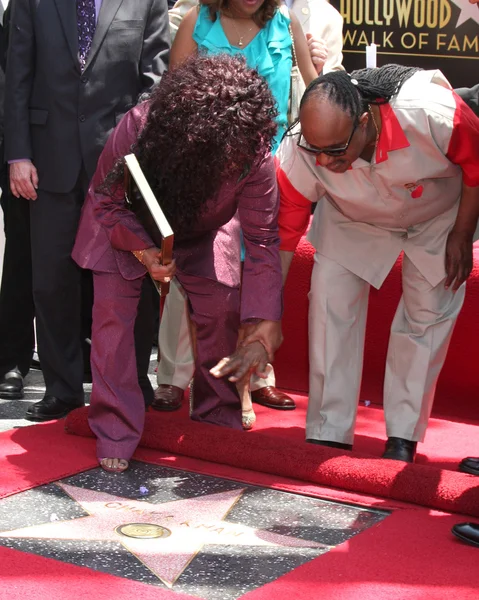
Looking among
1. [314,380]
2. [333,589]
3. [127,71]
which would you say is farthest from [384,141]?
[333,589]

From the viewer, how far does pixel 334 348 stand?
385cm

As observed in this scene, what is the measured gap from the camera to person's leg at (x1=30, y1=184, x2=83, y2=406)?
4.26 meters

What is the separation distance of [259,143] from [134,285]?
722mm

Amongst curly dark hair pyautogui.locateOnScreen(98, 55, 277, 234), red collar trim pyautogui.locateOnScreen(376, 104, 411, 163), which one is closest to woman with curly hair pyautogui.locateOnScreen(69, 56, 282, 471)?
curly dark hair pyautogui.locateOnScreen(98, 55, 277, 234)

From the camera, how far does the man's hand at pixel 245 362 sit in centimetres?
340

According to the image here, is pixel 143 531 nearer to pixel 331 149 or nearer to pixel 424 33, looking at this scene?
pixel 331 149

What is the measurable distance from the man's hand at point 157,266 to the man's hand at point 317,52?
1477 millimetres

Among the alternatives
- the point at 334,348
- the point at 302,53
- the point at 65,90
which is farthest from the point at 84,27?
the point at 334,348

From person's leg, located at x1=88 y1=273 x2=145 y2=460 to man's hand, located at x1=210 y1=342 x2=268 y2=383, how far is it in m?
0.42

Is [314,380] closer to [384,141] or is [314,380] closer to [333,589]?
[384,141]

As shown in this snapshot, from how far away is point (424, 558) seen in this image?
287 cm

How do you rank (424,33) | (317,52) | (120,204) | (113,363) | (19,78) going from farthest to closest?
(424,33) < (317,52) < (19,78) < (113,363) < (120,204)

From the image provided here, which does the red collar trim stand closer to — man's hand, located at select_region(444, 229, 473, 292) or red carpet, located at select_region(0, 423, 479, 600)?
man's hand, located at select_region(444, 229, 473, 292)

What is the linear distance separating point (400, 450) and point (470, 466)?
0.25 meters
